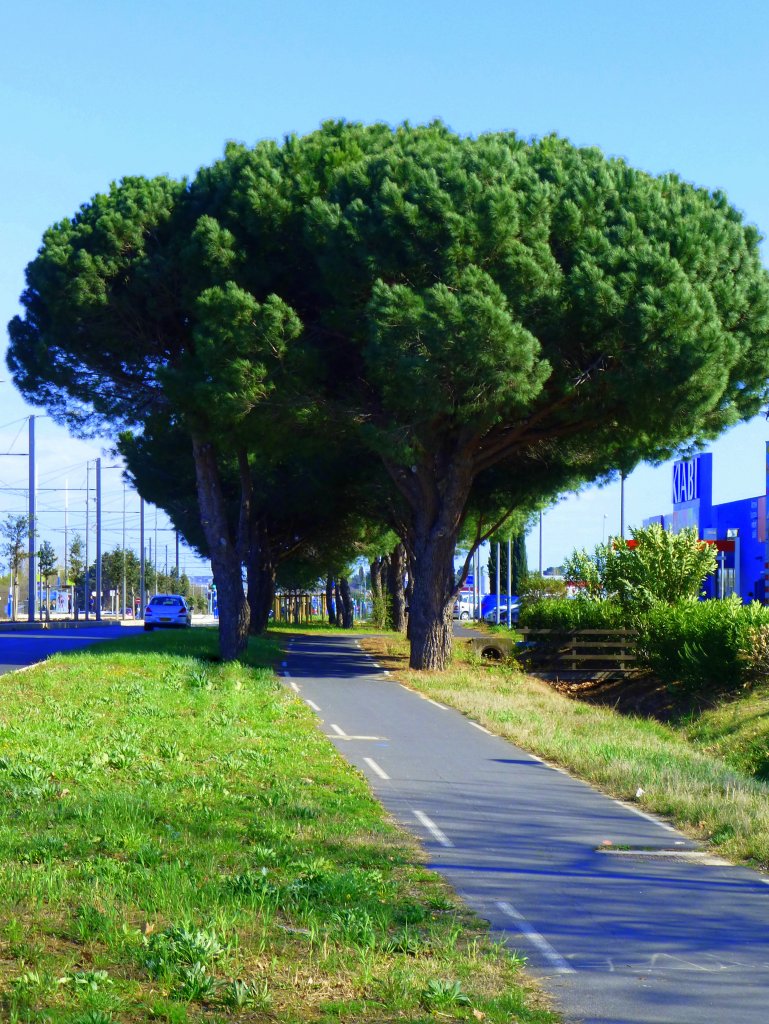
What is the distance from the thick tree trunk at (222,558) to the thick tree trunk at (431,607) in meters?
4.55

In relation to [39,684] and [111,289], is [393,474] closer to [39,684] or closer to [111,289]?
[111,289]

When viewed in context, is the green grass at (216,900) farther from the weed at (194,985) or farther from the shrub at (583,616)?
the shrub at (583,616)

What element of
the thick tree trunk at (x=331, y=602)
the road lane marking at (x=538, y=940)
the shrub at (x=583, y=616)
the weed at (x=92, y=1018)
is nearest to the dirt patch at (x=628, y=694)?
the shrub at (x=583, y=616)

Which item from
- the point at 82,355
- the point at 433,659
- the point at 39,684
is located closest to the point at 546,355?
the point at 433,659

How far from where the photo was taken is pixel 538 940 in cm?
750

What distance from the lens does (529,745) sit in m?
17.8

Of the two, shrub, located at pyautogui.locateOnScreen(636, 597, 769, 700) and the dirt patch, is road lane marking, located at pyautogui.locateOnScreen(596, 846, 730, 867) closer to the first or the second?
shrub, located at pyautogui.locateOnScreen(636, 597, 769, 700)

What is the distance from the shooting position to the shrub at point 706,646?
2655 cm

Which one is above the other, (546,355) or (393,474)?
(546,355)

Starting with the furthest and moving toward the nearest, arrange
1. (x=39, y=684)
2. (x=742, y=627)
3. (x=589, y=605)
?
1. (x=589, y=605)
2. (x=742, y=627)
3. (x=39, y=684)

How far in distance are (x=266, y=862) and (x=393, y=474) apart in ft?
78.3

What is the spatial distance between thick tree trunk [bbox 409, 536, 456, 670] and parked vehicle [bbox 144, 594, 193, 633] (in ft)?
95.1

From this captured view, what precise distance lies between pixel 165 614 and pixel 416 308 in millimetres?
36984

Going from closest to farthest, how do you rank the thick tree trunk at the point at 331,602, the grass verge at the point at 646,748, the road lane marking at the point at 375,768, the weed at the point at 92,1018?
the weed at the point at 92,1018 < the grass verge at the point at 646,748 < the road lane marking at the point at 375,768 < the thick tree trunk at the point at 331,602
